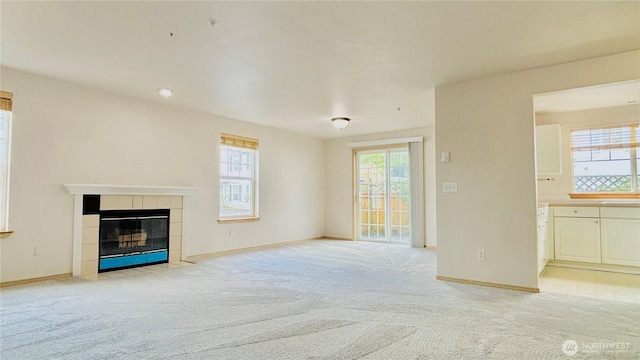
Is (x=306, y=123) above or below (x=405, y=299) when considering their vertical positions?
above

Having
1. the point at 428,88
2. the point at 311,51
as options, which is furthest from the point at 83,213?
the point at 428,88

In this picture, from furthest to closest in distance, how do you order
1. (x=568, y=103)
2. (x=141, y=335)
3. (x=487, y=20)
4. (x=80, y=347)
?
(x=568, y=103) → (x=487, y=20) → (x=141, y=335) → (x=80, y=347)

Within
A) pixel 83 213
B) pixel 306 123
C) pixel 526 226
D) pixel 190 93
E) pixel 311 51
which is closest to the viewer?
pixel 311 51

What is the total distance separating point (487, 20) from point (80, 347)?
373 centimetres

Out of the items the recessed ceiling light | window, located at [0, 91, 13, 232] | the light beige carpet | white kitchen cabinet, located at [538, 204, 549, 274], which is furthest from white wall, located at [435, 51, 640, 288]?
window, located at [0, 91, 13, 232]

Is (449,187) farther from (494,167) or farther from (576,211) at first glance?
(576,211)

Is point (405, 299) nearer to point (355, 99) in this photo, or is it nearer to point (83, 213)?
point (355, 99)

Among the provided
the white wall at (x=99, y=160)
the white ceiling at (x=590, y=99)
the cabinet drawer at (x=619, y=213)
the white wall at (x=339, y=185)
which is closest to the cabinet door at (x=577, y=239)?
the cabinet drawer at (x=619, y=213)

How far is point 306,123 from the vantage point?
6.72 m

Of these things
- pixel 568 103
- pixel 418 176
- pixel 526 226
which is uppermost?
pixel 568 103

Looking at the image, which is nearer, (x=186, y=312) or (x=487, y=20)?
(x=487, y=20)

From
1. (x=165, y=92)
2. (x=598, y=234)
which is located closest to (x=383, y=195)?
(x=598, y=234)
